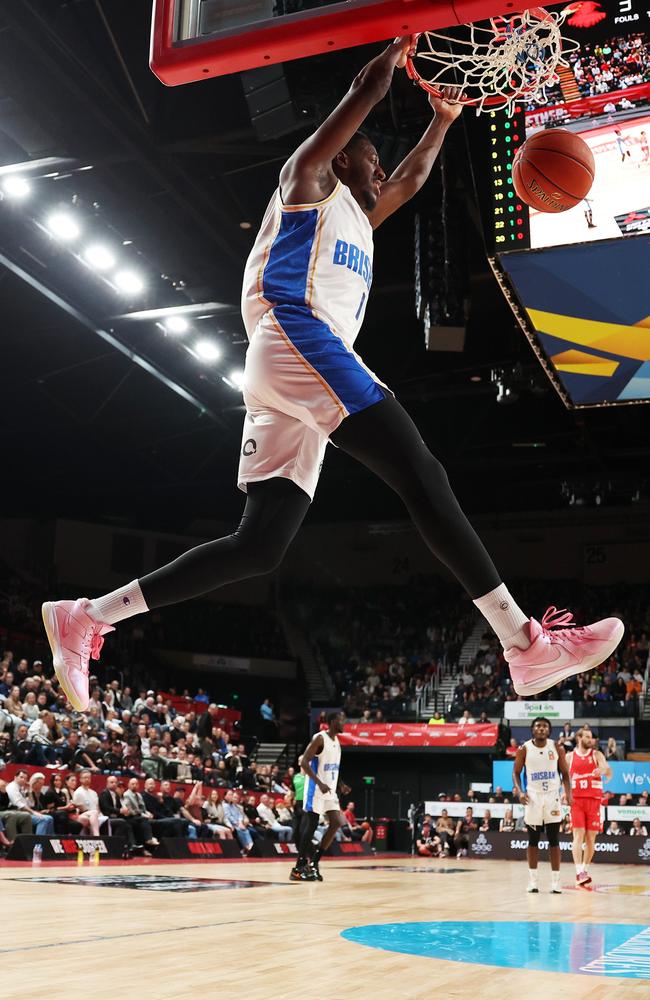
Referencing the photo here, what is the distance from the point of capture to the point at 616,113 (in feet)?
27.1

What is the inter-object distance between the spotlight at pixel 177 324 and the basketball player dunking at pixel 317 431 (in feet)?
43.3

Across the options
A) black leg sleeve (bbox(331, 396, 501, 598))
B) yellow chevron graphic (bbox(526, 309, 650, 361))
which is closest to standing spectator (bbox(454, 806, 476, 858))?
yellow chevron graphic (bbox(526, 309, 650, 361))

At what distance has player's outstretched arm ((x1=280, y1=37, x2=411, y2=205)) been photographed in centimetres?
301

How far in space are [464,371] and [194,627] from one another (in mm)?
14819

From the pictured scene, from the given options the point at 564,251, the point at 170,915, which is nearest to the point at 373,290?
the point at 564,251

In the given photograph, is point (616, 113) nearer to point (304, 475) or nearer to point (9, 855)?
point (304, 475)

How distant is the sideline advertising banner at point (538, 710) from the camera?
2300 cm

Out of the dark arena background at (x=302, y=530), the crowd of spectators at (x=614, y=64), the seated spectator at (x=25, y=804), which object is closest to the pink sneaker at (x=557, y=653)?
the dark arena background at (x=302, y=530)

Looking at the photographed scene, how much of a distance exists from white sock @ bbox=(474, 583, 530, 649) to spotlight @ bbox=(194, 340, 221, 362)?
14663 millimetres

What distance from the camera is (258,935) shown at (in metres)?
5.10

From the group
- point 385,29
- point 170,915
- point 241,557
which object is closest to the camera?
point 241,557

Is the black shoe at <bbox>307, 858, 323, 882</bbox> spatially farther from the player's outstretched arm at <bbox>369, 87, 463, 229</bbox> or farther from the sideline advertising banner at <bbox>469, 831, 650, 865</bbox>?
the sideline advertising banner at <bbox>469, 831, 650, 865</bbox>

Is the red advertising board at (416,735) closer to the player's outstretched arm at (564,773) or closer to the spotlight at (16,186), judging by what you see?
the player's outstretched arm at (564,773)

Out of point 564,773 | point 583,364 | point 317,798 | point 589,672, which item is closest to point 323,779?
point 317,798
